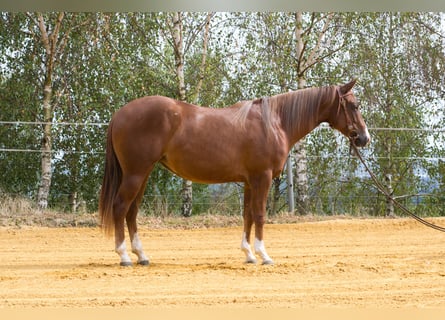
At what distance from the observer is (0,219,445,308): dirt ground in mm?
5359

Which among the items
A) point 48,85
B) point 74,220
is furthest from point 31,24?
point 74,220

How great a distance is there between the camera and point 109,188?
273 inches

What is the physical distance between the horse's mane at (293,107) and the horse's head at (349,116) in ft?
0.27

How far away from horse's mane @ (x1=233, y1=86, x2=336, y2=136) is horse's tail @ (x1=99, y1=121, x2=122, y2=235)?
3.64 ft

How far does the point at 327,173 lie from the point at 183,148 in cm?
521

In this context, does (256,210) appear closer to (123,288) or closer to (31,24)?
(123,288)

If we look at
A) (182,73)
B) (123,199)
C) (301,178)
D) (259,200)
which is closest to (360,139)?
(259,200)

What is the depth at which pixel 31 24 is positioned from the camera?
12344 mm

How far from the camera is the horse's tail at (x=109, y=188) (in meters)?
6.88

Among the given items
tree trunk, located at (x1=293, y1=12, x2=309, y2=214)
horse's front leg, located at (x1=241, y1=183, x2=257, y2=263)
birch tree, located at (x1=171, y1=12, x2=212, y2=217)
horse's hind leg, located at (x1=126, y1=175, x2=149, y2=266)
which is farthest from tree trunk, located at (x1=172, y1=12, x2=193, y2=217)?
horse's hind leg, located at (x1=126, y1=175, x2=149, y2=266)

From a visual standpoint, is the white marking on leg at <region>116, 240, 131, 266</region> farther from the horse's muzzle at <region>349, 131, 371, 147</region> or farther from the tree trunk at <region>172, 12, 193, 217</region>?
the tree trunk at <region>172, 12, 193, 217</region>

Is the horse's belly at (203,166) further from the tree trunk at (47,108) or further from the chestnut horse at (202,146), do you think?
the tree trunk at (47,108)

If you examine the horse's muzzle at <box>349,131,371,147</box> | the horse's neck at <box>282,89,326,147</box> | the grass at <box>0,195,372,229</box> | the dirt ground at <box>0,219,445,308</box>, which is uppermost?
the horse's neck at <box>282,89,326,147</box>

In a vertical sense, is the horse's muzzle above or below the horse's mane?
below
